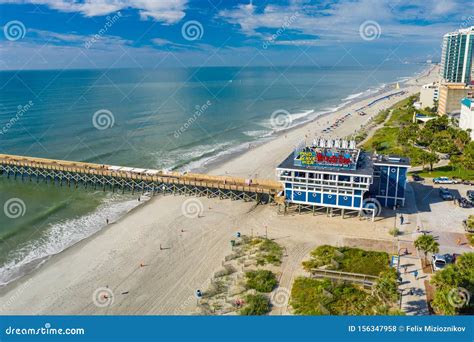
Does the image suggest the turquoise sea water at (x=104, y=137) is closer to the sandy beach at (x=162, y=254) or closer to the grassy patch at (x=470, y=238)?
the sandy beach at (x=162, y=254)

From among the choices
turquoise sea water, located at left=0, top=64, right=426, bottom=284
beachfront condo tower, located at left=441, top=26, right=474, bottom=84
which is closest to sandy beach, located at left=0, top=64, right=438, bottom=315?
turquoise sea water, located at left=0, top=64, right=426, bottom=284

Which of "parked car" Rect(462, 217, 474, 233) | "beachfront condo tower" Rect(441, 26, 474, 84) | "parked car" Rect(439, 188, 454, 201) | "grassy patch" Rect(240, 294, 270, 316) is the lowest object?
"grassy patch" Rect(240, 294, 270, 316)

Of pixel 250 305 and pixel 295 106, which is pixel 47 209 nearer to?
pixel 250 305

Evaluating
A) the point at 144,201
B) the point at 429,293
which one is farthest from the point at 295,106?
the point at 429,293
